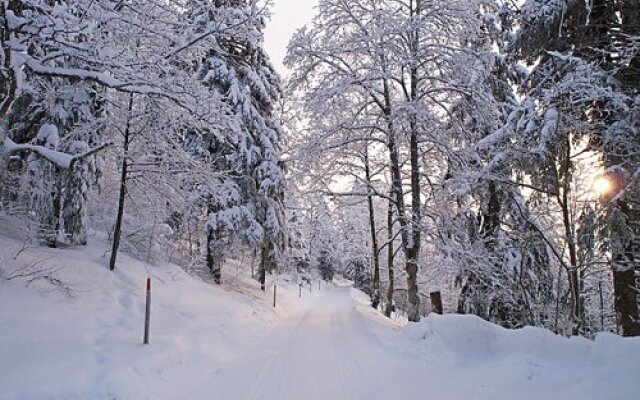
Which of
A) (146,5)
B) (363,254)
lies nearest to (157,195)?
(146,5)

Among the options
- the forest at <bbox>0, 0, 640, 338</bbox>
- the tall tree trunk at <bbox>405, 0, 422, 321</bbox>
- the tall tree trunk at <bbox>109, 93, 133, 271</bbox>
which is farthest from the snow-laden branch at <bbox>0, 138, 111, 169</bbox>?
the tall tree trunk at <bbox>405, 0, 422, 321</bbox>

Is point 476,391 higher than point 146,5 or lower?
lower

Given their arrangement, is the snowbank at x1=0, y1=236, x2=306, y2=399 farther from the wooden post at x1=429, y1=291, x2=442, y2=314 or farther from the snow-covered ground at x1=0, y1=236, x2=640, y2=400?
the wooden post at x1=429, y1=291, x2=442, y2=314

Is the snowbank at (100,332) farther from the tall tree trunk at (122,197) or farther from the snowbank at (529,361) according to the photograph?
the snowbank at (529,361)

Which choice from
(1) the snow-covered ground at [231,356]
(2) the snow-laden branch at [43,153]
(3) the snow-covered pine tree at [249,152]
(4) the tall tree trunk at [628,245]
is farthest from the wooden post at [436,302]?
(2) the snow-laden branch at [43,153]

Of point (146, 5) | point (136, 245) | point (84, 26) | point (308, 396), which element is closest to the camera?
point (84, 26)

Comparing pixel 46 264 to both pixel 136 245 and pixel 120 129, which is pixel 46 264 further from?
pixel 136 245

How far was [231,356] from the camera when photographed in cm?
841

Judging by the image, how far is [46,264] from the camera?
828 centimetres

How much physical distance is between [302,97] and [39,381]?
33.4ft

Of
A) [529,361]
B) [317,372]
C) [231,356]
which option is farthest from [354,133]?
[529,361]

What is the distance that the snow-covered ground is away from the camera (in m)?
4.84

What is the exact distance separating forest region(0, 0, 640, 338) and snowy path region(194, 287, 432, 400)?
3389 millimetres

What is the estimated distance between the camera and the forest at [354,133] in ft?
20.6
